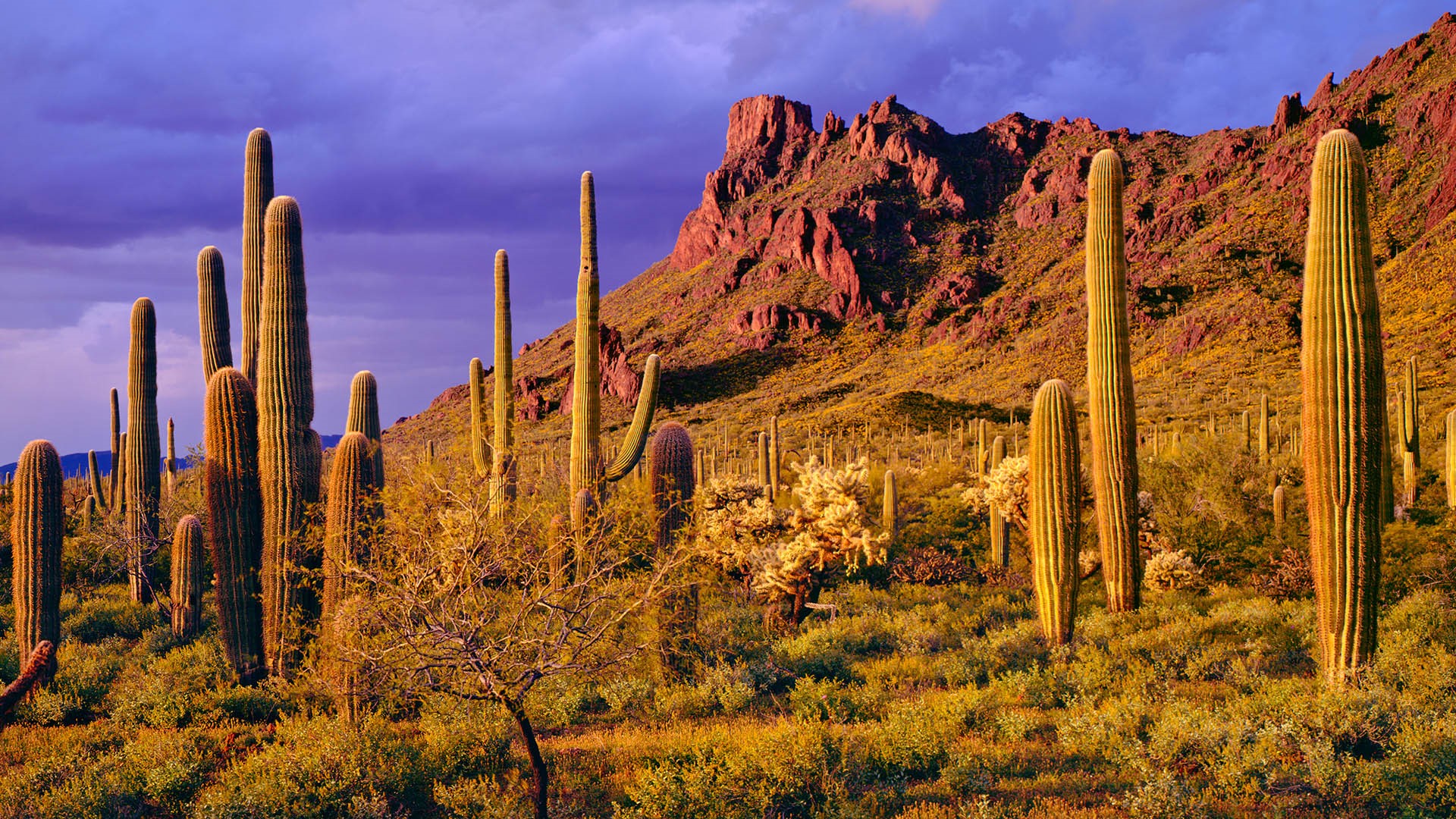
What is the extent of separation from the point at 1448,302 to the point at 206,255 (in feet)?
165

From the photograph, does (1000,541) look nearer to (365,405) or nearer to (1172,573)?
(1172,573)

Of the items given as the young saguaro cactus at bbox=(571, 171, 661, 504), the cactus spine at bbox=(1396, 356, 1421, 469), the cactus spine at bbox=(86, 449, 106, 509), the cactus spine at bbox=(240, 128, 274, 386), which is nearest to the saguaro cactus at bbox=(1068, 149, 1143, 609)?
the young saguaro cactus at bbox=(571, 171, 661, 504)

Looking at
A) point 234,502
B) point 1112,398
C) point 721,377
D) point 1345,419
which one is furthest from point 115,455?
point 721,377

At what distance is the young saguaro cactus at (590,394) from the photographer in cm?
1422

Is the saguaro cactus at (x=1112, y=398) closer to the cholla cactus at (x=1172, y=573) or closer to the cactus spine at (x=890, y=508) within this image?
the cholla cactus at (x=1172, y=573)

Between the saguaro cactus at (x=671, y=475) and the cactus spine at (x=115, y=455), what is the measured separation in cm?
1455

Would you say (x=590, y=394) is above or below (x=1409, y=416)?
above

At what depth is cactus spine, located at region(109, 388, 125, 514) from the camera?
20.2 m

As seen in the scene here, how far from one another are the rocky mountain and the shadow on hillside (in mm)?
246

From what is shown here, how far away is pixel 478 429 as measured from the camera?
16594mm

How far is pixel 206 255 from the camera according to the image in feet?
48.9

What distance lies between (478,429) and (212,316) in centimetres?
497

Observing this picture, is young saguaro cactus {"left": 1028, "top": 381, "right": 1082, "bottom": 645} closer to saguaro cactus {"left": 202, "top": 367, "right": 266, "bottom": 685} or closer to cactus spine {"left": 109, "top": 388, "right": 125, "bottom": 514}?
saguaro cactus {"left": 202, "top": 367, "right": 266, "bottom": 685}

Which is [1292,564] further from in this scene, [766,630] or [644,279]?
[644,279]
